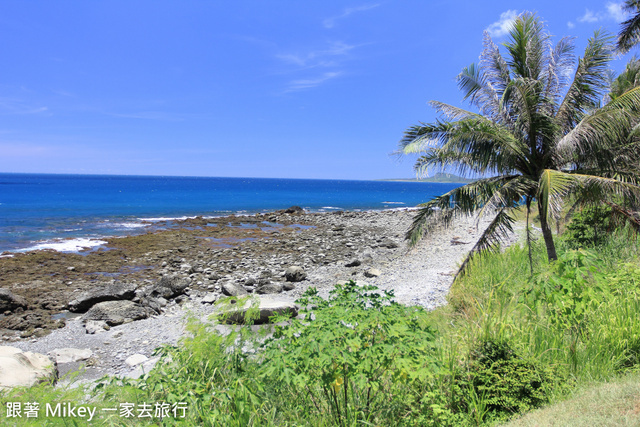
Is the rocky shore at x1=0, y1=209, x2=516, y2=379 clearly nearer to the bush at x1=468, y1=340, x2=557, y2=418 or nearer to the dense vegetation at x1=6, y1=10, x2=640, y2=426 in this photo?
the dense vegetation at x1=6, y1=10, x2=640, y2=426

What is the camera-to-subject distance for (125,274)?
15.3 meters

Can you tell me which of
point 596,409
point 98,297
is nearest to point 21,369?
point 98,297

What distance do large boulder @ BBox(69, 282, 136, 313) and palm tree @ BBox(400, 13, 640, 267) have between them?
9410 mm

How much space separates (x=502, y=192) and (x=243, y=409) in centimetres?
688

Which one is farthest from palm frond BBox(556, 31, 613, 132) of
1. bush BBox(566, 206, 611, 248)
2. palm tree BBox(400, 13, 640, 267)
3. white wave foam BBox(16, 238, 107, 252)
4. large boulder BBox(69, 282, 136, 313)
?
white wave foam BBox(16, 238, 107, 252)

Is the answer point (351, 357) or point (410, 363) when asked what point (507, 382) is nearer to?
point (410, 363)

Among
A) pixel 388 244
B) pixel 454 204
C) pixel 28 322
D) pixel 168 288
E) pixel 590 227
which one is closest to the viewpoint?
pixel 454 204

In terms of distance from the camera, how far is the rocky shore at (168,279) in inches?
331

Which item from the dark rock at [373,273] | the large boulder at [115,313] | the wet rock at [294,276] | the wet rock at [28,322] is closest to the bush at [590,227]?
the dark rock at [373,273]

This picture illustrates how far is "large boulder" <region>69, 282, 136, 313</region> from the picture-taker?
35.7 ft

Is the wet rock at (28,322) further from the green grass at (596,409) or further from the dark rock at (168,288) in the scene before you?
the green grass at (596,409)

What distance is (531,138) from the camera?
322 inches

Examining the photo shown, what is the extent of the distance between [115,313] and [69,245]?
13781 mm

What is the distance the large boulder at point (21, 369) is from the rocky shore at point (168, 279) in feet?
3.10
